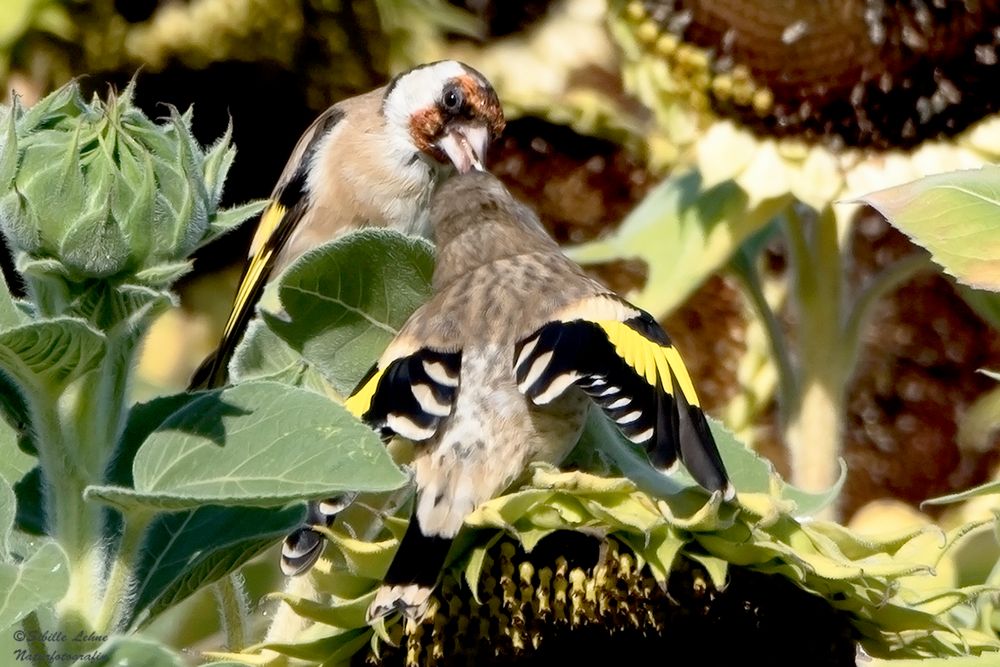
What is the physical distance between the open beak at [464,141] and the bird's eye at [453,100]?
3 cm

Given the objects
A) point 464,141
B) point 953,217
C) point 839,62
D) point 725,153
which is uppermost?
point 953,217

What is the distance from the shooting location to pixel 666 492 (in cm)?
84

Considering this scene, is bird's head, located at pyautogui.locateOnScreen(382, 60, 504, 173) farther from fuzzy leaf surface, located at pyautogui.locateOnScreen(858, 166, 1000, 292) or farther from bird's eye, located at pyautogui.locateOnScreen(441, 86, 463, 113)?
fuzzy leaf surface, located at pyautogui.locateOnScreen(858, 166, 1000, 292)

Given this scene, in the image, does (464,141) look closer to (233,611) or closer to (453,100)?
(453,100)

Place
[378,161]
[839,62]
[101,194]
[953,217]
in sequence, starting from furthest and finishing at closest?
1. [378,161]
2. [839,62]
3. [953,217]
4. [101,194]

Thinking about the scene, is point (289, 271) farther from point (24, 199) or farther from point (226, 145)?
point (24, 199)

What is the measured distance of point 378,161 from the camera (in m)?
1.94

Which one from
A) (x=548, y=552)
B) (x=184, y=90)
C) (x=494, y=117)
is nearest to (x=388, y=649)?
(x=548, y=552)

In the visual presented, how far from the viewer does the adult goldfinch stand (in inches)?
73.4

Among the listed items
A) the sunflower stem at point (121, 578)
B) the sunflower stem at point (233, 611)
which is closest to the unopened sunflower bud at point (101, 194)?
the sunflower stem at point (121, 578)

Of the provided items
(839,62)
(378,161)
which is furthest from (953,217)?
(378,161)

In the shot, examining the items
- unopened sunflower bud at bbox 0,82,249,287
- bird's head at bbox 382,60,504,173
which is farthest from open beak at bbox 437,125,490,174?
unopened sunflower bud at bbox 0,82,249,287

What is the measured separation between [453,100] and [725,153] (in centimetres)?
44

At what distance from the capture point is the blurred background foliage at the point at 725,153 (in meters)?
1.66
